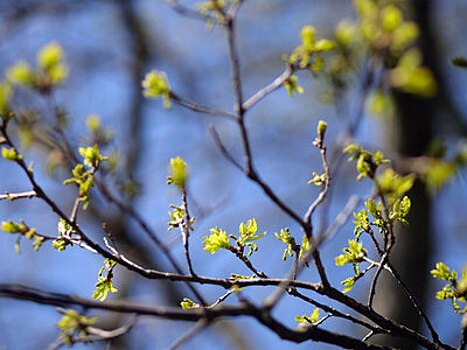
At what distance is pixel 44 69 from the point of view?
0.96 meters

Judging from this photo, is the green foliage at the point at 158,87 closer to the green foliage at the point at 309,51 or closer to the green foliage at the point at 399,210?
the green foliage at the point at 309,51

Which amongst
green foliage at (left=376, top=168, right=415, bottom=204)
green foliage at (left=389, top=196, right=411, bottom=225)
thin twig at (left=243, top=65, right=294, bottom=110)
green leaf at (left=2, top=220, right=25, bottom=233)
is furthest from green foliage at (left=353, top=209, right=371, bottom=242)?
green leaf at (left=2, top=220, right=25, bottom=233)

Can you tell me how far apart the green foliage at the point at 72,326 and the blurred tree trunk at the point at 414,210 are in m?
2.35

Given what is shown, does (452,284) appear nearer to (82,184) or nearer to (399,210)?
(399,210)

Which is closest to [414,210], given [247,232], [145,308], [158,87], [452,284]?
[452,284]

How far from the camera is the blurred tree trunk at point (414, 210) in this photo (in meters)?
3.04

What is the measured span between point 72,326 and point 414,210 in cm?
296

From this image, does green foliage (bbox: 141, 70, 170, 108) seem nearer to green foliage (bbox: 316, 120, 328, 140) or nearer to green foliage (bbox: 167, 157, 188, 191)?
green foliage (bbox: 167, 157, 188, 191)

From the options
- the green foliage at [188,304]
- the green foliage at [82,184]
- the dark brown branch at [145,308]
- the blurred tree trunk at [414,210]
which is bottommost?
the dark brown branch at [145,308]

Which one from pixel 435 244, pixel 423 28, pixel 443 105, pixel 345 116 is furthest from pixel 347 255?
pixel 443 105

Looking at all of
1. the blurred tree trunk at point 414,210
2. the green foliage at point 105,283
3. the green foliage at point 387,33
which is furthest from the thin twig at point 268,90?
the blurred tree trunk at point 414,210

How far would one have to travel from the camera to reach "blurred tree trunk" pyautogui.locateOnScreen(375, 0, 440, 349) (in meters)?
3.04

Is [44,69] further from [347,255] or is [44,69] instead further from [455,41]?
[455,41]

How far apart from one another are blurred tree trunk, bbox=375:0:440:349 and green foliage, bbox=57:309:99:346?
2348 mm
